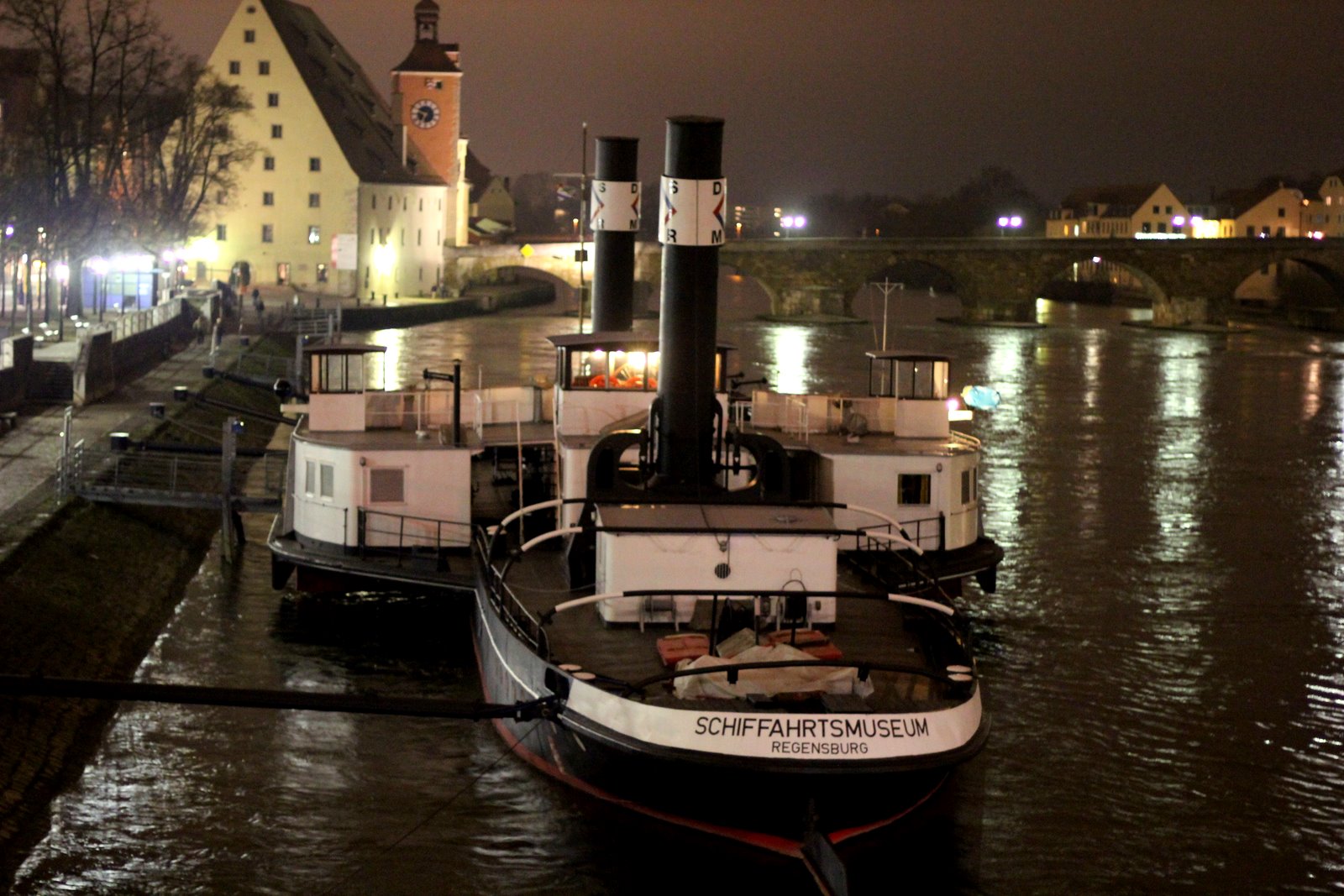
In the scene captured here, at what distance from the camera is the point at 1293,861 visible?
17.2 metres

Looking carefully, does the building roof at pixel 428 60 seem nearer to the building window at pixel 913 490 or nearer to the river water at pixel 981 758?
the river water at pixel 981 758

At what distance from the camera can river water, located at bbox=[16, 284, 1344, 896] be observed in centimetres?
1641

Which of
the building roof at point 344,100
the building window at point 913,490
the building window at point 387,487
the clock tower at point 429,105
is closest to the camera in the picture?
the building window at point 387,487

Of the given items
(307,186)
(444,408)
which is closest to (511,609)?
(444,408)

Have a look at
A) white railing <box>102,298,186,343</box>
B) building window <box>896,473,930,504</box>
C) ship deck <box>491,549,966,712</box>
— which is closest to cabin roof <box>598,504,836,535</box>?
ship deck <box>491,549,966,712</box>

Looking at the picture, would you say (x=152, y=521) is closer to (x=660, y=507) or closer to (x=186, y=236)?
(x=660, y=507)

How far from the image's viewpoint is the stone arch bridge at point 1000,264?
102m

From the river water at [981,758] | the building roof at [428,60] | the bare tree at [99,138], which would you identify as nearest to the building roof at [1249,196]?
the building roof at [428,60]

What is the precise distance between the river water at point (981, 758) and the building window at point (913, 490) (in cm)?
223

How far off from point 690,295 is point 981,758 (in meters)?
5.98

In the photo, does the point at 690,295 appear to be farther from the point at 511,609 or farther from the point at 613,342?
the point at 613,342

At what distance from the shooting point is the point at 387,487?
23.9 meters

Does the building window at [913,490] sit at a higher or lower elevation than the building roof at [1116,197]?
lower

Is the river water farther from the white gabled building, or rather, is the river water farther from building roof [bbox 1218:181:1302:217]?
building roof [bbox 1218:181:1302:217]
